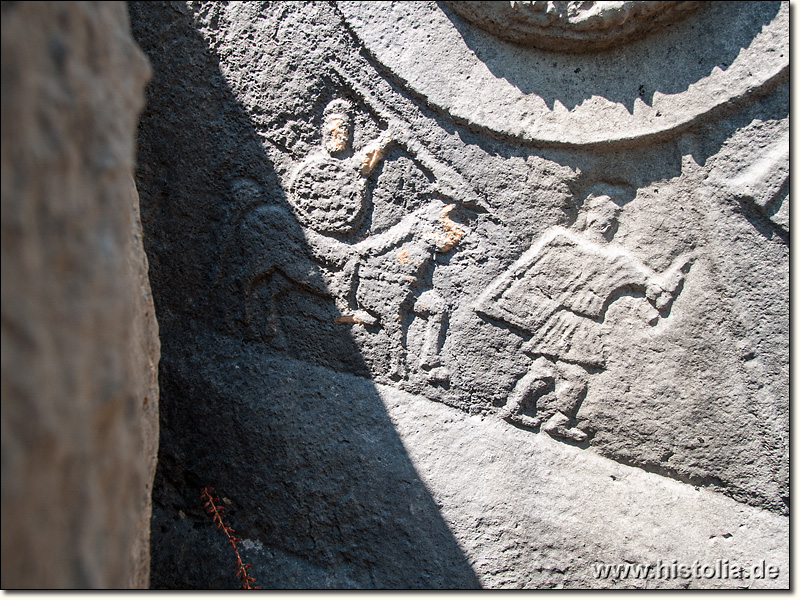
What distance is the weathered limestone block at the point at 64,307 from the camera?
69cm

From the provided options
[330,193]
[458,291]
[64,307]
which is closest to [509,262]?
[458,291]

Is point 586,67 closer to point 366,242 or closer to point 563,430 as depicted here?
point 366,242

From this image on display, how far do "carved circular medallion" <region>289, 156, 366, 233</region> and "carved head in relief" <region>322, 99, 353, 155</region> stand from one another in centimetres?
3

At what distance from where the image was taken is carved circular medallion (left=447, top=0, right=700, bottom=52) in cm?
129

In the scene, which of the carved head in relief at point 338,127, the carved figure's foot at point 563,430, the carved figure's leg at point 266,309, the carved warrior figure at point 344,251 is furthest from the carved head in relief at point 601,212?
the carved figure's leg at point 266,309

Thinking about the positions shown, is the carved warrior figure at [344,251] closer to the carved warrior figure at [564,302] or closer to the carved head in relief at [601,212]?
the carved warrior figure at [564,302]

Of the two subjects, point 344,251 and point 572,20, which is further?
point 344,251

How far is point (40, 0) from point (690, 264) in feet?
3.95

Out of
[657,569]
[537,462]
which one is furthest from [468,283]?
[657,569]

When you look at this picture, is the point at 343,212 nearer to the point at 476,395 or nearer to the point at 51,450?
the point at 476,395

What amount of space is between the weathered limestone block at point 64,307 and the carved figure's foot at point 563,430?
0.89 m

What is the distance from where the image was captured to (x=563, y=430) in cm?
141

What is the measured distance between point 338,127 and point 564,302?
0.63 m

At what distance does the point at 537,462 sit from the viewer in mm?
1407
